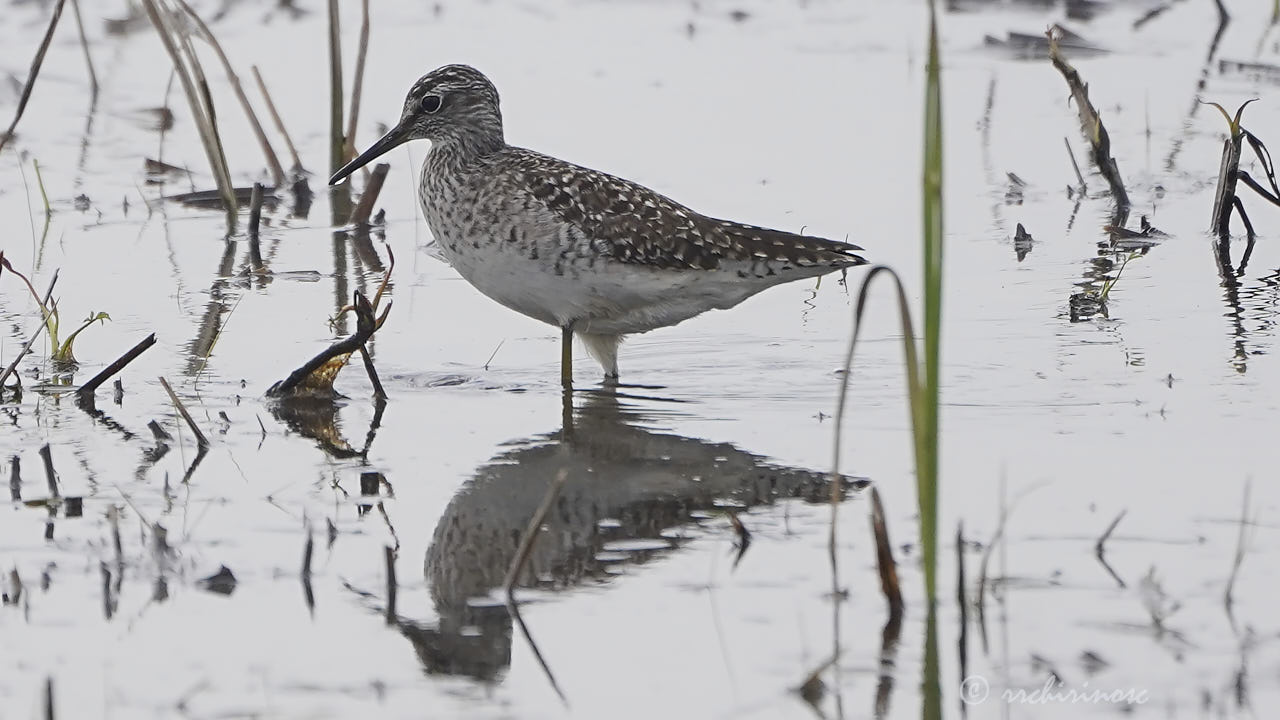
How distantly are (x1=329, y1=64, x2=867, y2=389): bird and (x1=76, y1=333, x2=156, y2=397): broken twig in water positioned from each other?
1.49 meters

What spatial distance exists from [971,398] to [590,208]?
1.78 metres

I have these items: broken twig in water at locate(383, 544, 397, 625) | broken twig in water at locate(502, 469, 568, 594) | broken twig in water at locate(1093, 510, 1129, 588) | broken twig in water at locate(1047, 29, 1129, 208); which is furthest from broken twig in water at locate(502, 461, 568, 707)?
broken twig in water at locate(1047, 29, 1129, 208)

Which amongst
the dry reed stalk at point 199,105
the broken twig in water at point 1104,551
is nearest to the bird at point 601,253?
the dry reed stalk at point 199,105

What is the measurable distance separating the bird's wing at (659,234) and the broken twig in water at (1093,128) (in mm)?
2364

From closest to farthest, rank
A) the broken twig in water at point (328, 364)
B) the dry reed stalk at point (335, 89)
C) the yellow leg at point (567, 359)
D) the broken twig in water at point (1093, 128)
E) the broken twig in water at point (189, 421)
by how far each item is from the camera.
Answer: the broken twig in water at point (189, 421), the broken twig in water at point (328, 364), the yellow leg at point (567, 359), the broken twig in water at point (1093, 128), the dry reed stalk at point (335, 89)

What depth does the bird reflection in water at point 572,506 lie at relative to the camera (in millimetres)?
4918

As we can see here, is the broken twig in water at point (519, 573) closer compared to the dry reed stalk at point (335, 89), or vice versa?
the broken twig in water at point (519, 573)

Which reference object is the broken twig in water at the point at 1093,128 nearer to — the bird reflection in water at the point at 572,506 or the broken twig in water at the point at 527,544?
the bird reflection in water at the point at 572,506

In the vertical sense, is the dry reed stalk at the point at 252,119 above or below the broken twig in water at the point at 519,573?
above

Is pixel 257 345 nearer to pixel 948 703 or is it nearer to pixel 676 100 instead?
pixel 948 703

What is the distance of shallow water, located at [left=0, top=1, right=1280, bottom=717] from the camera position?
15.3ft

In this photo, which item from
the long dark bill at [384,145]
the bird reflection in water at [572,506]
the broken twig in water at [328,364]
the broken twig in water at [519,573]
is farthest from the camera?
the long dark bill at [384,145]

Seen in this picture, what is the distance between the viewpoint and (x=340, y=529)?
5664mm

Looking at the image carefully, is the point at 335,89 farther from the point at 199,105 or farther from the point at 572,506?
the point at 572,506
